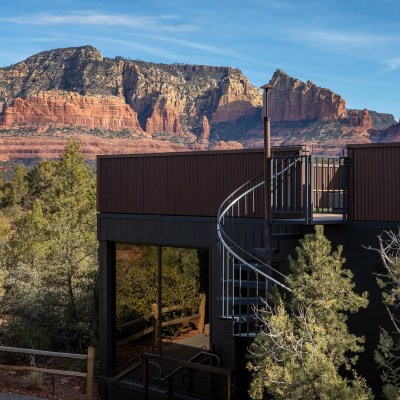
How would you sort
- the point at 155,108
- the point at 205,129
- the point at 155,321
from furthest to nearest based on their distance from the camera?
1. the point at 155,108
2. the point at 205,129
3. the point at 155,321

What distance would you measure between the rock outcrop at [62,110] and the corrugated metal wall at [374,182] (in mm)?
88961

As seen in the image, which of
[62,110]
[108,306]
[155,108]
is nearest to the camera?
[108,306]

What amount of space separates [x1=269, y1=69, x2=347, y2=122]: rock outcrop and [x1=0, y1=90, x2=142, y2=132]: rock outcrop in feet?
88.0

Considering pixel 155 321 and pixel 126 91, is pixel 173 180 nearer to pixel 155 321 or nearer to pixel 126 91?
pixel 155 321

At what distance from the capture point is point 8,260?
22.2 m

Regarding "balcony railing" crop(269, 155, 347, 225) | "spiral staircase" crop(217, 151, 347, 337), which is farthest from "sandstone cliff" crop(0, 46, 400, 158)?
"balcony railing" crop(269, 155, 347, 225)

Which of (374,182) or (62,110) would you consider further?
(62,110)

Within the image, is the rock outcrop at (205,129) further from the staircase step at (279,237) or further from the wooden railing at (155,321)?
the staircase step at (279,237)

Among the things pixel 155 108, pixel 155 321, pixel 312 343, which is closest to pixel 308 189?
pixel 312 343

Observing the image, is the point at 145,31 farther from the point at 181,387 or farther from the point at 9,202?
the point at 181,387

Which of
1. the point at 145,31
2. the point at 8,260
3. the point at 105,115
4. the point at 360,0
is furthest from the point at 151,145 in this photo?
the point at 8,260

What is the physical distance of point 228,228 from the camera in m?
10.1

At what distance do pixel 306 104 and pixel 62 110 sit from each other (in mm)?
39407

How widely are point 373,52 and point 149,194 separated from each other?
341 ft
